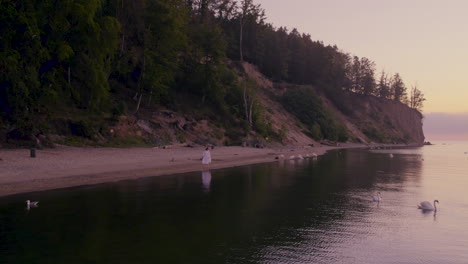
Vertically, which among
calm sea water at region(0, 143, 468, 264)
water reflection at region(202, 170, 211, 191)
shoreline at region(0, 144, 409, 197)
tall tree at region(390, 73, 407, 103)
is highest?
tall tree at region(390, 73, 407, 103)

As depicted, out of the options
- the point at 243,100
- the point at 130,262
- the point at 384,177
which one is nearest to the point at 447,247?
the point at 130,262

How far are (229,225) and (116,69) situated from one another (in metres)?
42.1

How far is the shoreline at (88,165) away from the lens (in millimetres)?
23391

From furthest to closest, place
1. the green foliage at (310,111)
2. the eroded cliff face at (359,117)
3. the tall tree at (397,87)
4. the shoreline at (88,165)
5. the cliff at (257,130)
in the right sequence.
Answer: the tall tree at (397,87) < the green foliage at (310,111) < the eroded cliff face at (359,117) < the cliff at (257,130) < the shoreline at (88,165)

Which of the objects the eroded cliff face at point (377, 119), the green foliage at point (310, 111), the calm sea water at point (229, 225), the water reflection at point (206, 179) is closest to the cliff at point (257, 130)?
the eroded cliff face at point (377, 119)

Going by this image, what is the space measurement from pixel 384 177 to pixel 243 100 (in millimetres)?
40410

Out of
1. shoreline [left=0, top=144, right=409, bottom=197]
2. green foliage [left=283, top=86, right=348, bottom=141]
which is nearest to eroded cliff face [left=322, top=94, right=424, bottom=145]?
green foliage [left=283, top=86, right=348, bottom=141]

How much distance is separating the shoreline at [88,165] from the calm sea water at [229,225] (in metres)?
1.89

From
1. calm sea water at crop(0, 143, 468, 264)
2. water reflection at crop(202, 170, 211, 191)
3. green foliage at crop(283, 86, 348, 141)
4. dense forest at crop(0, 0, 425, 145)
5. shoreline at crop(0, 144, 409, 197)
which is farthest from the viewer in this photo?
green foliage at crop(283, 86, 348, 141)

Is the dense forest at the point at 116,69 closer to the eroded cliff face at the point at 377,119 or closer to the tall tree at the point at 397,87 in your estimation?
the eroded cliff face at the point at 377,119

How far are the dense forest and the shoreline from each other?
5.75 m

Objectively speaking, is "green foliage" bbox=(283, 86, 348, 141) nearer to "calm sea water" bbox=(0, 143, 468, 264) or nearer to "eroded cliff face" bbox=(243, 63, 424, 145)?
"eroded cliff face" bbox=(243, 63, 424, 145)

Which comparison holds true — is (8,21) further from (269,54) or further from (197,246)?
(269,54)

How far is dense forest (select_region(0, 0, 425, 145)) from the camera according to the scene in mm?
35406
